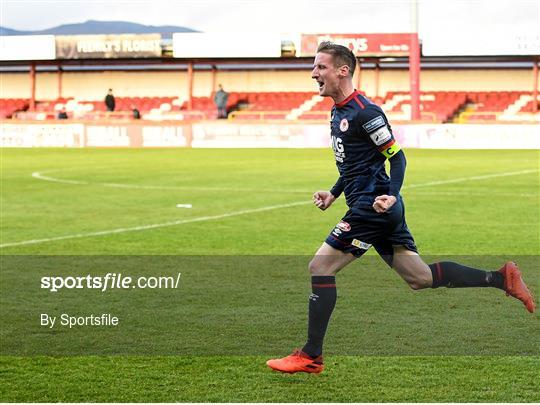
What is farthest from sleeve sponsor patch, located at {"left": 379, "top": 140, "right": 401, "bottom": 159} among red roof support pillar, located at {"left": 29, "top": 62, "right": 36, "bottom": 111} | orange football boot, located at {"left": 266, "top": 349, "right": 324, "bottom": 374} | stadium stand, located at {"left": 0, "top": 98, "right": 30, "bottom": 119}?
red roof support pillar, located at {"left": 29, "top": 62, "right": 36, "bottom": 111}

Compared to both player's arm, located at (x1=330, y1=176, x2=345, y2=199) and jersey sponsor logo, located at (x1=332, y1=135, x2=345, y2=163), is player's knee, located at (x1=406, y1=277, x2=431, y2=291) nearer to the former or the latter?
player's arm, located at (x1=330, y1=176, x2=345, y2=199)

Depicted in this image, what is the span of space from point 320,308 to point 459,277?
1.18 metres

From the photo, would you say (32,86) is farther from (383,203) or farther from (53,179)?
(383,203)

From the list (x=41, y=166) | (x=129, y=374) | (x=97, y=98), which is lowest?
(x=129, y=374)

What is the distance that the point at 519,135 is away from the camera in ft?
123

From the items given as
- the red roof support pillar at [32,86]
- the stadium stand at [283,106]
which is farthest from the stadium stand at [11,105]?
the red roof support pillar at [32,86]

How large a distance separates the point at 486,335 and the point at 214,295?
2.65 metres

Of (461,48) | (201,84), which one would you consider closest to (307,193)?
(461,48)

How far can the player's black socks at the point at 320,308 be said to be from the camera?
636 centimetres

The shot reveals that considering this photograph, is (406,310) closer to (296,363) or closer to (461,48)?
(296,363)

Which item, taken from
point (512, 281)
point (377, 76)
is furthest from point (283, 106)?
point (512, 281)

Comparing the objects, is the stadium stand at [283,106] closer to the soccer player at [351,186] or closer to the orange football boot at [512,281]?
the orange football boot at [512,281]

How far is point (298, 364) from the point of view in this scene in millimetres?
6230

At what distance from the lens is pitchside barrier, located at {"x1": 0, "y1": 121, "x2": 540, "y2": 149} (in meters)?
37.5
